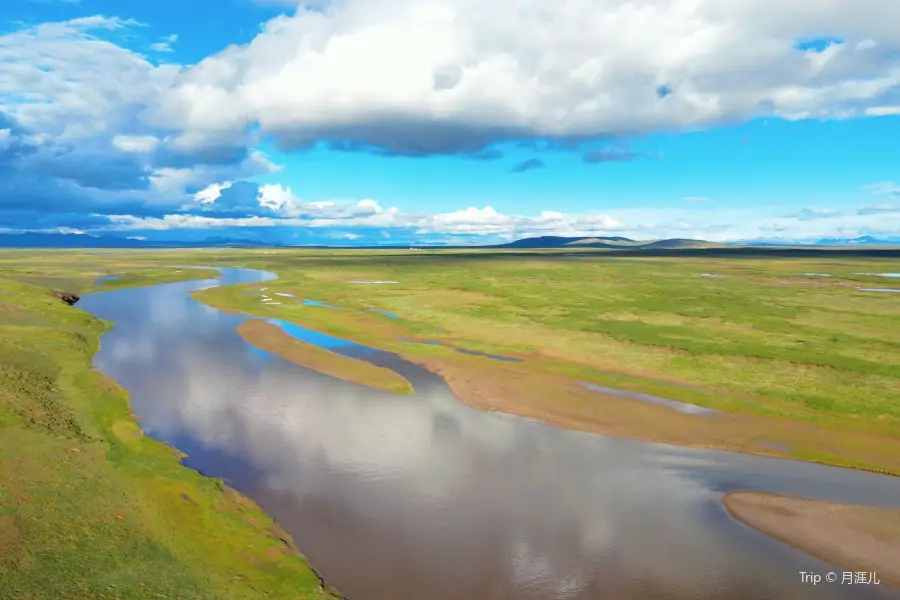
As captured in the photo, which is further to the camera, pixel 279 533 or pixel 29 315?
pixel 29 315

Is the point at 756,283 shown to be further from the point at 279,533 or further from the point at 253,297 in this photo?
the point at 279,533

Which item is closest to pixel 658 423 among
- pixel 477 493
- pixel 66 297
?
pixel 477 493

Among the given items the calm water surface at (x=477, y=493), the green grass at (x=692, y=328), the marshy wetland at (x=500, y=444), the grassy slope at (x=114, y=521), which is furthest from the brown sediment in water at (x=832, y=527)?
the grassy slope at (x=114, y=521)

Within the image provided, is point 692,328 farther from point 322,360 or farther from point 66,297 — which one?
point 66,297

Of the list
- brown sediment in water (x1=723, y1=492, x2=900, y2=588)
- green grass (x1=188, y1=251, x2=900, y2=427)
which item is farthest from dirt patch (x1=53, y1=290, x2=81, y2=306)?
brown sediment in water (x1=723, y1=492, x2=900, y2=588)

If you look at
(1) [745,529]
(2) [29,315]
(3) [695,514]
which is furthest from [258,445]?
(2) [29,315]

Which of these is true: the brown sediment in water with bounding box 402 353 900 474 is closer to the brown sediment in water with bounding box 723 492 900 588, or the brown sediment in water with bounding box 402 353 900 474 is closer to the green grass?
the green grass
